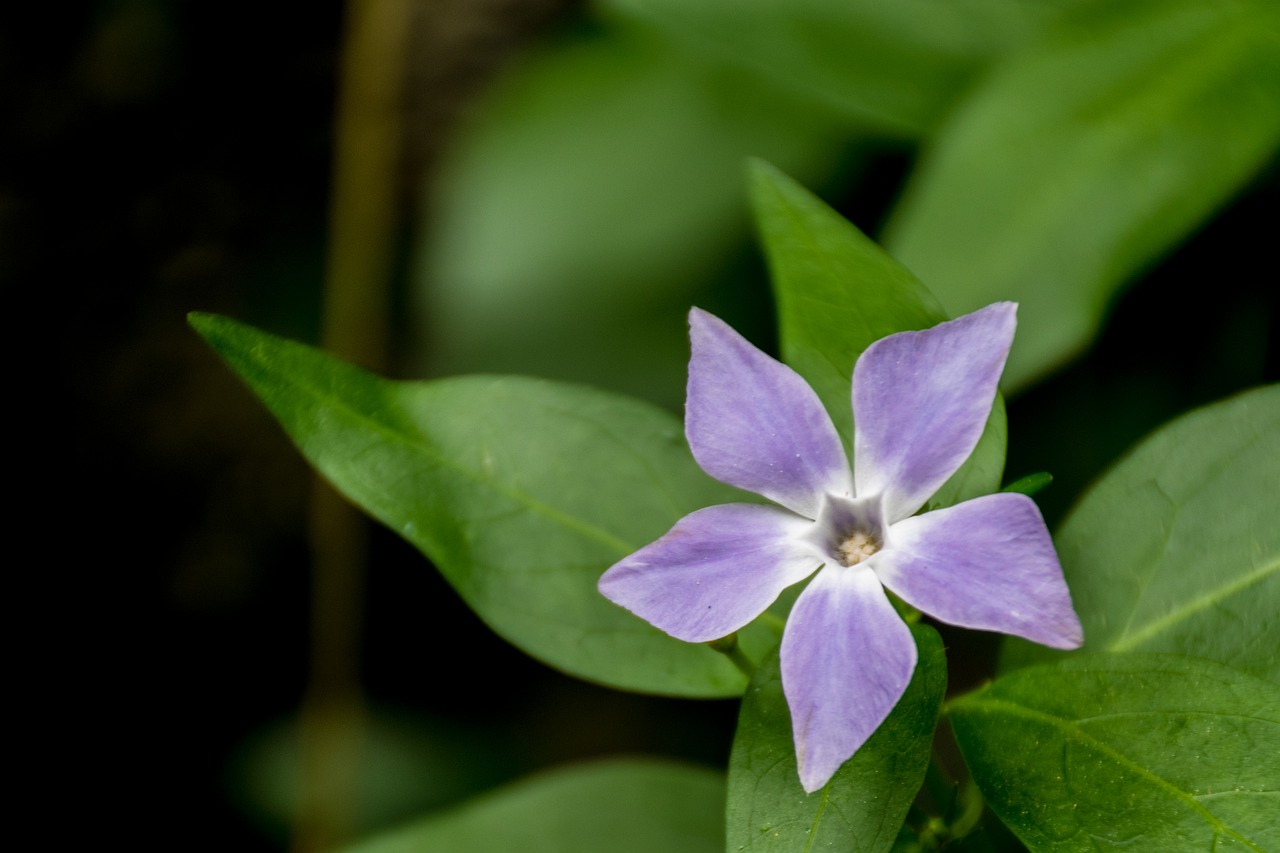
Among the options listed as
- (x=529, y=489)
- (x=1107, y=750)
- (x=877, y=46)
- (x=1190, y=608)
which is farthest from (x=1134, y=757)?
(x=877, y=46)

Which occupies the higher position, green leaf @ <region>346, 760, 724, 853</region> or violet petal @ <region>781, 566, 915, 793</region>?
violet petal @ <region>781, 566, 915, 793</region>

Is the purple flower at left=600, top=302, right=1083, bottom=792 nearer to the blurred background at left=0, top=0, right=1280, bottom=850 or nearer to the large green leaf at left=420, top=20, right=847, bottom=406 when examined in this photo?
the blurred background at left=0, top=0, right=1280, bottom=850

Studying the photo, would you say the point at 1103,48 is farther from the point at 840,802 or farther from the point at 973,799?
the point at 840,802

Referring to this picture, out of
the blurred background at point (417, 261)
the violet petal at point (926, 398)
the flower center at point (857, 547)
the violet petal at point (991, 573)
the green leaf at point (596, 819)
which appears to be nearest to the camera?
the violet petal at point (991, 573)

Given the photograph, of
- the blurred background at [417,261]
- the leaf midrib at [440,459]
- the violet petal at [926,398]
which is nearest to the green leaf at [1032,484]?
the violet petal at [926,398]

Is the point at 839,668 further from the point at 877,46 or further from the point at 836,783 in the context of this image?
the point at 877,46

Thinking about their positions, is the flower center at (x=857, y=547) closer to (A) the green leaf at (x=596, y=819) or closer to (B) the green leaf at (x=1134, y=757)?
(B) the green leaf at (x=1134, y=757)

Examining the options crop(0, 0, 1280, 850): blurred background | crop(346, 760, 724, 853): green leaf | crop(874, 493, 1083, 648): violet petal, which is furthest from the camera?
crop(0, 0, 1280, 850): blurred background

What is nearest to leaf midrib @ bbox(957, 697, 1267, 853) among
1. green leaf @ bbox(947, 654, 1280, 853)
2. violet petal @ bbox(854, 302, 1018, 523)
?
green leaf @ bbox(947, 654, 1280, 853)
